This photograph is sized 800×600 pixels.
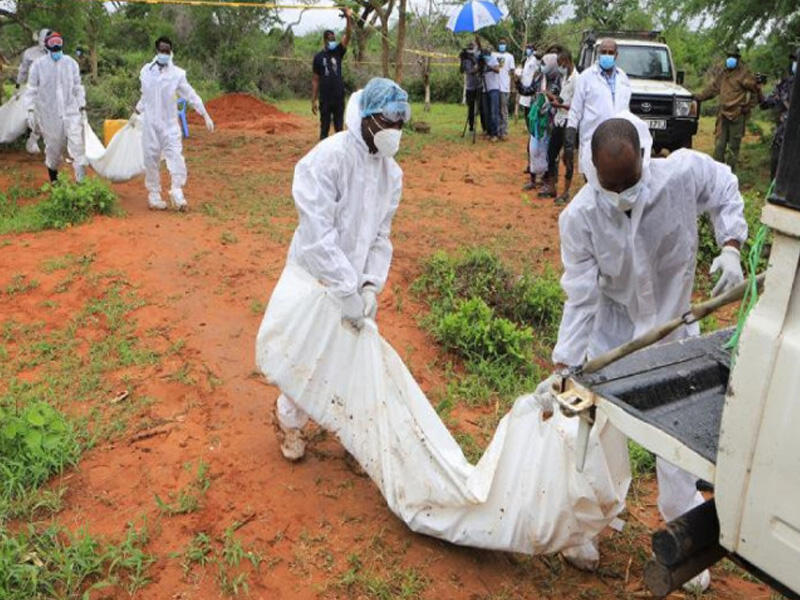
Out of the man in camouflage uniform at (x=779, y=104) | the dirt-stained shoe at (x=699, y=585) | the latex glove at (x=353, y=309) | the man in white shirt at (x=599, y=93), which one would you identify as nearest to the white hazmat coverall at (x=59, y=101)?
the man in white shirt at (x=599, y=93)

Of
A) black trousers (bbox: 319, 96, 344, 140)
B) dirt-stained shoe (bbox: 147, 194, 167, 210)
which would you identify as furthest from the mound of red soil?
dirt-stained shoe (bbox: 147, 194, 167, 210)

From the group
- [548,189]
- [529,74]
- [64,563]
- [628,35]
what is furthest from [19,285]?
[628,35]

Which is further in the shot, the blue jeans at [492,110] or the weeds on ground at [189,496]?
the blue jeans at [492,110]

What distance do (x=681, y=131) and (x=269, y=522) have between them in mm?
8916

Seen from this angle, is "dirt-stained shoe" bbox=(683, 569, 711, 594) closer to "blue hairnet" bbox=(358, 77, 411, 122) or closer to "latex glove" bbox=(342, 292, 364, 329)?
"latex glove" bbox=(342, 292, 364, 329)

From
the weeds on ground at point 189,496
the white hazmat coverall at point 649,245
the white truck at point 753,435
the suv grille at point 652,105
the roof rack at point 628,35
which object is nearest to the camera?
the white truck at point 753,435

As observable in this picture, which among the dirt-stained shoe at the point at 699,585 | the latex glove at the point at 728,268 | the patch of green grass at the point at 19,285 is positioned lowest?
the dirt-stained shoe at the point at 699,585

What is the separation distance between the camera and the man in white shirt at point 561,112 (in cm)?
802

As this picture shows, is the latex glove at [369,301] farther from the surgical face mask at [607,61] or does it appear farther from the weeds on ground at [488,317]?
the surgical face mask at [607,61]

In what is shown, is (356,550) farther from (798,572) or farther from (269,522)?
(798,572)

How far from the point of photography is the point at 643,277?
2.63m

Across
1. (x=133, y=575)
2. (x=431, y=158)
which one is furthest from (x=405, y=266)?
(x=431, y=158)

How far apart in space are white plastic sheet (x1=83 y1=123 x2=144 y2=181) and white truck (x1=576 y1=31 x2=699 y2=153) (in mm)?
5986

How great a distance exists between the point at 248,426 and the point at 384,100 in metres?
1.81
